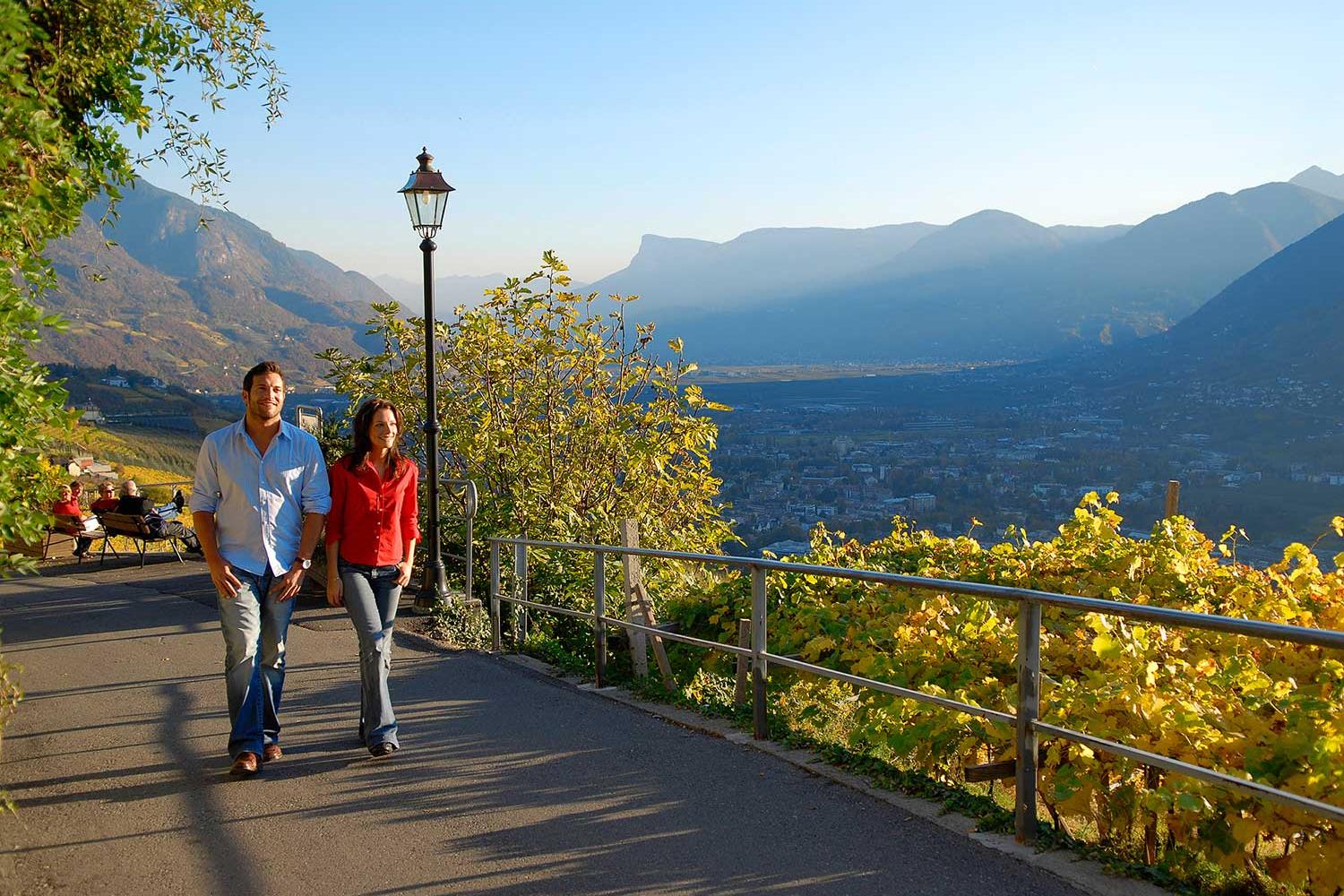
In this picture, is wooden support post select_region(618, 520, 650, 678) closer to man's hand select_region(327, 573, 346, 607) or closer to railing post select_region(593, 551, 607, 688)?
railing post select_region(593, 551, 607, 688)

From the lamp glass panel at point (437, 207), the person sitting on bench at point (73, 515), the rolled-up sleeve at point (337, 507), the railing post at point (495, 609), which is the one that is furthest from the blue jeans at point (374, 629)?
the person sitting on bench at point (73, 515)

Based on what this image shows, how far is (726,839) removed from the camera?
15.2 feet

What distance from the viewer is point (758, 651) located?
6.02m

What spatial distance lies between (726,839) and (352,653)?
5348 mm

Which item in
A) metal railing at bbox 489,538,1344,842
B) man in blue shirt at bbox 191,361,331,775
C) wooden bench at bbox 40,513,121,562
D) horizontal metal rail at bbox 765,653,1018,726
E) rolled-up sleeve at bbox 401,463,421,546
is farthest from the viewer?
wooden bench at bbox 40,513,121,562

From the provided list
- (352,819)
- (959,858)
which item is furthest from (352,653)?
(959,858)

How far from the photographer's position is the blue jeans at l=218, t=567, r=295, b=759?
5.48 metres

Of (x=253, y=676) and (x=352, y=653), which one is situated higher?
(x=253, y=676)

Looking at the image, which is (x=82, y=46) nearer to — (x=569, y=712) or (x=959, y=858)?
(x=569, y=712)

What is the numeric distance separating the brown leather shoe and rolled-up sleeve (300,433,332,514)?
1217 millimetres

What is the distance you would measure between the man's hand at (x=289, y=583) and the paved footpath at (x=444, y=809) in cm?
91

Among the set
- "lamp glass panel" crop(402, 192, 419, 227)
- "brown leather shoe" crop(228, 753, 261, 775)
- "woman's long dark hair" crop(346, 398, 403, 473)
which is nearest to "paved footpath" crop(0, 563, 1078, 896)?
"brown leather shoe" crop(228, 753, 261, 775)

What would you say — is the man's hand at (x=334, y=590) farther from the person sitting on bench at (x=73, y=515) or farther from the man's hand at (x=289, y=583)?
the person sitting on bench at (x=73, y=515)

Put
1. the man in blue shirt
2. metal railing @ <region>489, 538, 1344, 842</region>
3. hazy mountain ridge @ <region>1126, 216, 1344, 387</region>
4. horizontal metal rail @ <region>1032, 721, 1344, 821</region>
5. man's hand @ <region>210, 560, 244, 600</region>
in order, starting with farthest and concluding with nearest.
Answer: hazy mountain ridge @ <region>1126, 216, 1344, 387</region>, the man in blue shirt, man's hand @ <region>210, 560, 244, 600</region>, metal railing @ <region>489, 538, 1344, 842</region>, horizontal metal rail @ <region>1032, 721, 1344, 821</region>
